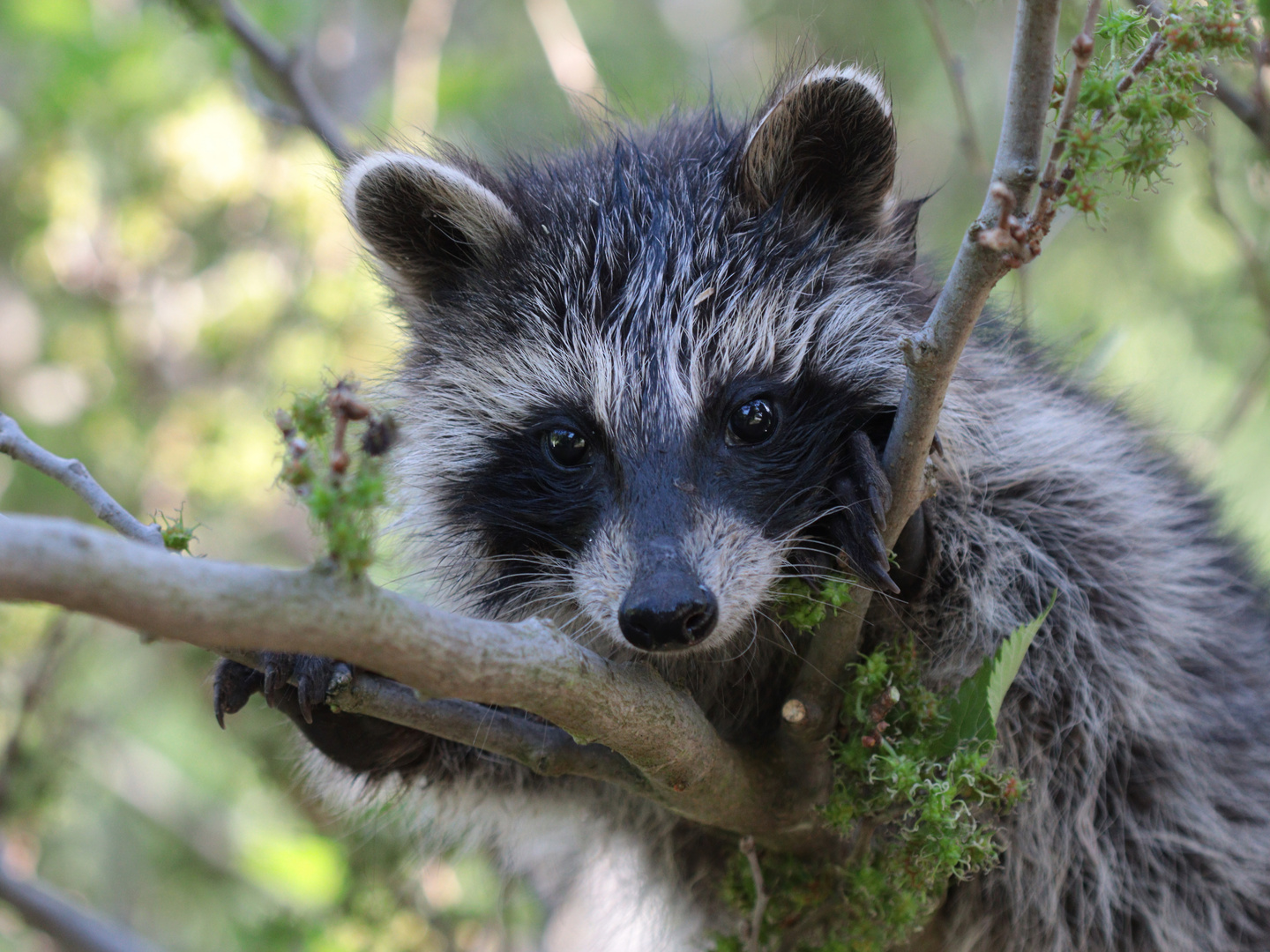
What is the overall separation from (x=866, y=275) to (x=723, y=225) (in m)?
0.33

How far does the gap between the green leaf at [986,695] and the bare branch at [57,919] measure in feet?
7.40

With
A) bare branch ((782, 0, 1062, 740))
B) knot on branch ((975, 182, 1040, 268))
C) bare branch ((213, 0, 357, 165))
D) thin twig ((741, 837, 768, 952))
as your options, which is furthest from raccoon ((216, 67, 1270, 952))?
bare branch ((213, 0, 357, 165))

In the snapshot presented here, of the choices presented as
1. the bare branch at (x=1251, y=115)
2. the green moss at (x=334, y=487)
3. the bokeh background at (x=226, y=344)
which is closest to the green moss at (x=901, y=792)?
the green moss at (x=334, y=487)

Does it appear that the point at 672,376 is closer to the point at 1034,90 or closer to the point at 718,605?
the point at 718,605

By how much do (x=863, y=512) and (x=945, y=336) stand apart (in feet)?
1.75

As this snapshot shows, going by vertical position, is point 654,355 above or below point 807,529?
above

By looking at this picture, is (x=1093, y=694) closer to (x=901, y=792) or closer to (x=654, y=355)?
(x=901, y=792)

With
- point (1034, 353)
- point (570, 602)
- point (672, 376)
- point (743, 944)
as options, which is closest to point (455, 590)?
point (570, 602)

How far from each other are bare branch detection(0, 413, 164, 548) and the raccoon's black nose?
76 centimetres

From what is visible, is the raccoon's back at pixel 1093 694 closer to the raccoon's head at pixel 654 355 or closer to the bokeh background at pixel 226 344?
the raccoon's head at pixel 654 355

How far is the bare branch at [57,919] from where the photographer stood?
312cm

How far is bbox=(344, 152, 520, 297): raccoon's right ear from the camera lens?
2615mm

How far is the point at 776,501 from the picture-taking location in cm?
236

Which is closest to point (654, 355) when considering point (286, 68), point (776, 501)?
point (776, 501)
